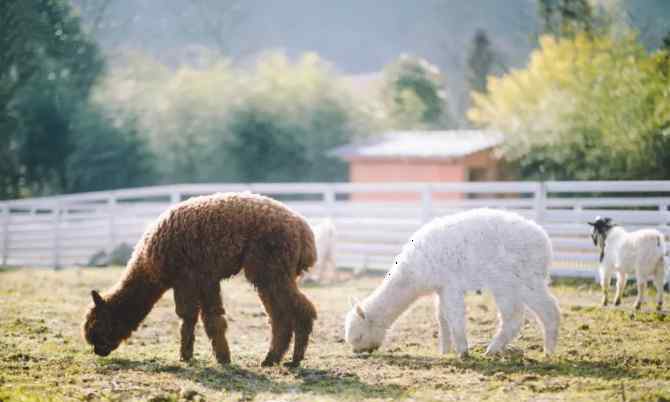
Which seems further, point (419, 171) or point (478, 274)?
point (419, 171)

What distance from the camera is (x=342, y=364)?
7363 millimetres

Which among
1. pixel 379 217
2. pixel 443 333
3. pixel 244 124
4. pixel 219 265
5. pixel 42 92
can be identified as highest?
pixel 42 92

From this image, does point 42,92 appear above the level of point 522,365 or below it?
above

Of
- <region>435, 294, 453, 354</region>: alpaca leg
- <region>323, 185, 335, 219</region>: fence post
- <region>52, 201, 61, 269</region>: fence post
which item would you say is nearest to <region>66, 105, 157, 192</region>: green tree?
<region>52, 201, 61, 269</region>: fence post

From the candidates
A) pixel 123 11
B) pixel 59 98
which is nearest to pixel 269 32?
pixel 123 11

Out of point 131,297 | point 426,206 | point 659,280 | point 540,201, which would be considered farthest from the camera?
point 426,206

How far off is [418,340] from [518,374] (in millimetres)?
2335

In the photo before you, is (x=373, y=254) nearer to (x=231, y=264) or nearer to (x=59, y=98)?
(x=231, y=264)

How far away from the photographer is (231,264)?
7270 mm

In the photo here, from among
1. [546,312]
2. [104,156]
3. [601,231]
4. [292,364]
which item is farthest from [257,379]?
[104,156]

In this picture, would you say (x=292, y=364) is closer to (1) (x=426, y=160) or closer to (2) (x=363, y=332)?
(2) (x=363, y=332)

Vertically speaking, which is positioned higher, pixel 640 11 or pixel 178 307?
pixel 640 11

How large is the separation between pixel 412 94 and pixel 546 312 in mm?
39850

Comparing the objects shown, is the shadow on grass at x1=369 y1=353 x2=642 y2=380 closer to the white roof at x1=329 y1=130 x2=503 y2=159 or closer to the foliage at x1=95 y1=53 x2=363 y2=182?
the white roof at x1=329 y1=130 x2=503 y2=159
